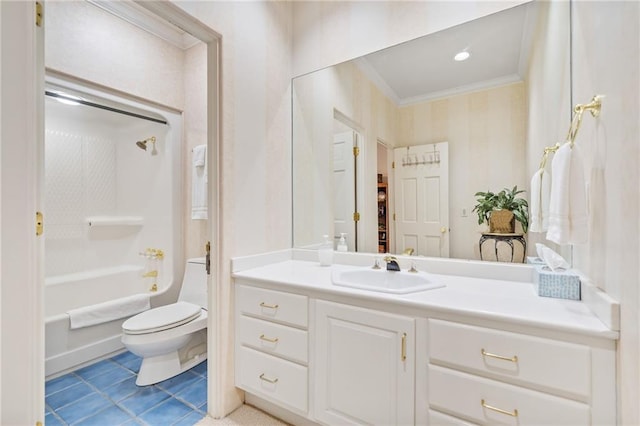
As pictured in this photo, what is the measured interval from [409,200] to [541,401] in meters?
1.09

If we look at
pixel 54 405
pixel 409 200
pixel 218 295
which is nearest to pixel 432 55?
pixel 409 200

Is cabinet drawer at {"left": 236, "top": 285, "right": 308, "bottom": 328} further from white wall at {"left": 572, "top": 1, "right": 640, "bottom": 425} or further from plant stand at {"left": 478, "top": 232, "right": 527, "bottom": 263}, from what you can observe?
white wall at {"left": 572, "top": 1, "right": 640, "bottom": 425}

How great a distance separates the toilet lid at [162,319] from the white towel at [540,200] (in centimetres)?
212

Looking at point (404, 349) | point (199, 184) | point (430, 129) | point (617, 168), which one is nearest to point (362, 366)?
point (404, 349)

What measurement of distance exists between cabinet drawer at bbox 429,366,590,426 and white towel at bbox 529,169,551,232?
675mm

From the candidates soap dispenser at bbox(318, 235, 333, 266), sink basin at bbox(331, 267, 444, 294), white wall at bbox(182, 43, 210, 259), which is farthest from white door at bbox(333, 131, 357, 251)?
white wall at bbox(182, 43, 210, 259)

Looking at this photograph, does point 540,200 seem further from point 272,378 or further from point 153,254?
point 153,254

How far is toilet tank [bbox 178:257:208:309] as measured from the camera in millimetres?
2316

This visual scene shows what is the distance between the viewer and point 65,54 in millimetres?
2051

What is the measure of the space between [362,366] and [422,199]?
0.97 metres

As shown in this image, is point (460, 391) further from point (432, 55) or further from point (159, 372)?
point (159, 372)

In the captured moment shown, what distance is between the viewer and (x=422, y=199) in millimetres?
1715

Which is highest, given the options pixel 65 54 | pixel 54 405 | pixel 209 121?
pixel 65 54

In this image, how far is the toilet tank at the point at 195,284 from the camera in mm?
2316
